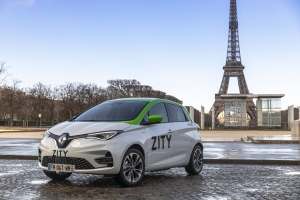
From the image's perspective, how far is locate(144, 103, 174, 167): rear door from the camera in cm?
773

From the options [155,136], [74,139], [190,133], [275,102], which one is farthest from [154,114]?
[275,102]

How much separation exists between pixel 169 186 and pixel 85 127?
5.66ft

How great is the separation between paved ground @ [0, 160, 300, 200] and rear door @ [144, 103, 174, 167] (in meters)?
0.41

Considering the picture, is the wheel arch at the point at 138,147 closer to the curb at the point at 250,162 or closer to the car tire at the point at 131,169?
the car tire at the point at 131,169

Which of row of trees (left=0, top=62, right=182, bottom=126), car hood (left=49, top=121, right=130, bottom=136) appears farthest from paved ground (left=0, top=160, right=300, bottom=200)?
row of trees (left=0, top=62, right=182, bottom=126)

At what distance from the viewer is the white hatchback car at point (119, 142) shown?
6898 millimetres

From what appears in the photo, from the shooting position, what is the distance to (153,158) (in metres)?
7.81

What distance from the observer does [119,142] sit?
6.99 metres

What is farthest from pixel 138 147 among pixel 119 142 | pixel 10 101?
pixel 10 101

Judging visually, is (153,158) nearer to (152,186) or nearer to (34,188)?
(152,186)

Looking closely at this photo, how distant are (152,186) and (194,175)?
187 cm

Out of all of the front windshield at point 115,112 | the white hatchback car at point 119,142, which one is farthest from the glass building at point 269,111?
the front windshield at point 115,112

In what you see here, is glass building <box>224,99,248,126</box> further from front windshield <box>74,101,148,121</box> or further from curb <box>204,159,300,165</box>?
front windshield <box>74,101,148,121</box>

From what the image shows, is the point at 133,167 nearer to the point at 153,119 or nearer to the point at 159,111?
the point at 153,119
